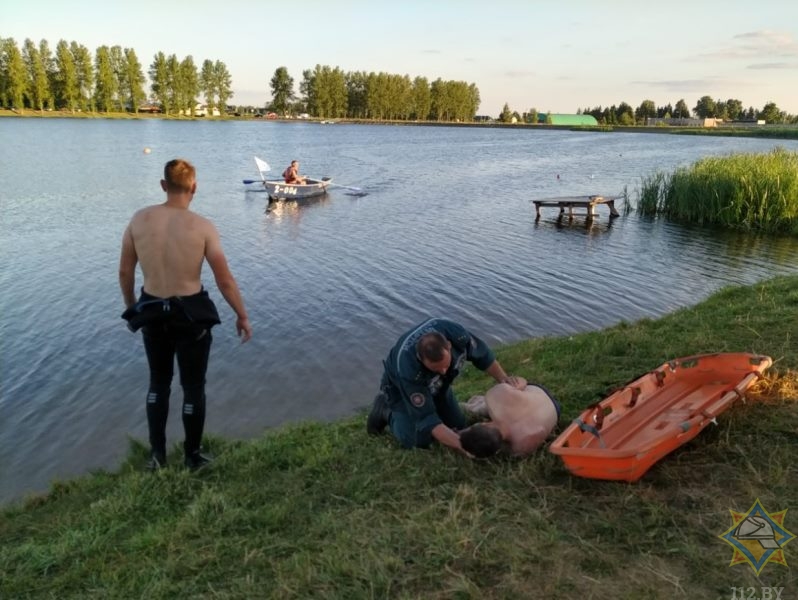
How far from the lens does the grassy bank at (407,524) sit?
3.17 meters

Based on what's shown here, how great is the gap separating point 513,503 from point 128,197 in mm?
24982

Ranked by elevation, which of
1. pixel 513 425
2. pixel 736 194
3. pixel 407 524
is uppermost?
pixel 736 194

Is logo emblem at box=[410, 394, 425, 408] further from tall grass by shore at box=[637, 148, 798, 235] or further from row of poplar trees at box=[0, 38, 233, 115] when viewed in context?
row of poplar trees at box=[0, 38, 233, 115]

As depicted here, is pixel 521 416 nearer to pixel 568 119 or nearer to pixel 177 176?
pixel 177 176

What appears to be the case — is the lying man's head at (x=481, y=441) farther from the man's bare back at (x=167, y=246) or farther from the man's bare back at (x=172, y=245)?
the man's bare back at (x=167, y=246)

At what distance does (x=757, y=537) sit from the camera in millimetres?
3424

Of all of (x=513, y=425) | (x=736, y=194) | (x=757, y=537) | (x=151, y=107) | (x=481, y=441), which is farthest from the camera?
(x=151, y=107)

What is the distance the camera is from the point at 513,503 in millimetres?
3865

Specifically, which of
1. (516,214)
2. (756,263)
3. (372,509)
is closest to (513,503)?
(372,509)

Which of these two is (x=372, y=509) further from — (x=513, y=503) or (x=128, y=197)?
(x=128, y=197)

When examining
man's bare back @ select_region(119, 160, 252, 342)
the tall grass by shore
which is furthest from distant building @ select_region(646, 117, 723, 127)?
man's bare back @ select_region(119, 160, 252, 342)
